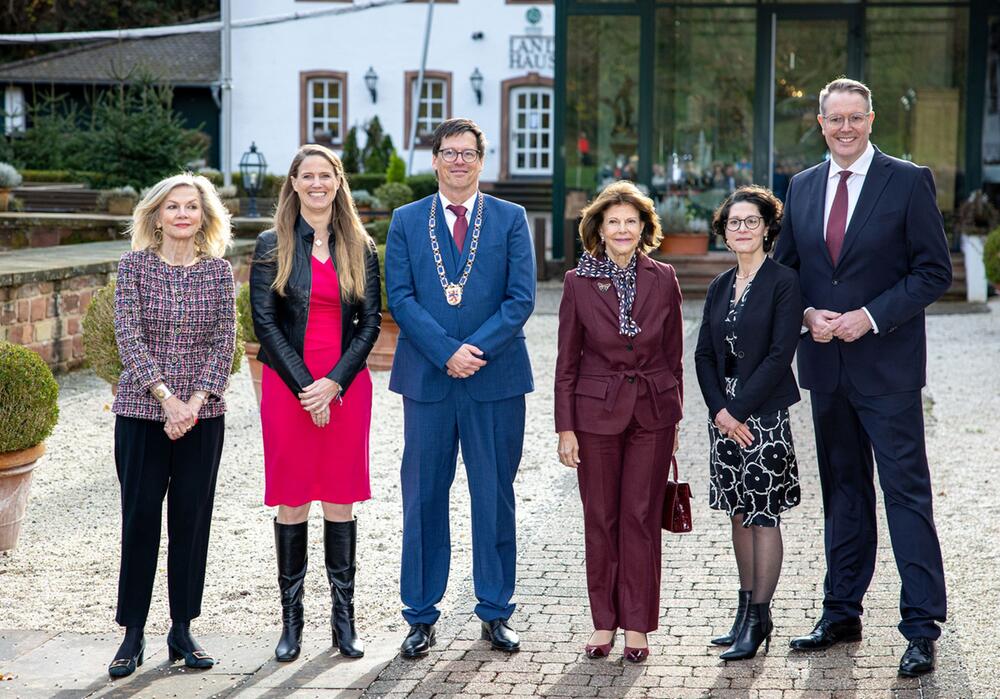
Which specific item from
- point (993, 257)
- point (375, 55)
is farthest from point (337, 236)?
point (375, 55)

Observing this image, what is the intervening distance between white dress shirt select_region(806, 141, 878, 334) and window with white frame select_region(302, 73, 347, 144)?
30.6m

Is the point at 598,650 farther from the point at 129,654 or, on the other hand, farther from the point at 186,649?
the point at 129,654

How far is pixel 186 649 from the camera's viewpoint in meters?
4.93

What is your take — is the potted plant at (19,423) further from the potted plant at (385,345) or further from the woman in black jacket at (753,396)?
the potted plant at (385,345)

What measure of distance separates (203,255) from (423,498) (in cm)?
120

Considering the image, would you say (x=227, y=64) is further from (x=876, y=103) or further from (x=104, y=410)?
(x=104, y=410)

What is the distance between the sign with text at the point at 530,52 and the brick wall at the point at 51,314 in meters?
23.6

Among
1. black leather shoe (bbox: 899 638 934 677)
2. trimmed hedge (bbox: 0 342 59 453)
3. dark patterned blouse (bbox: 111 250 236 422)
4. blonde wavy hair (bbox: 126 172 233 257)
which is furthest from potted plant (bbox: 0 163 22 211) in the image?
black leather shoe (bbox: 899 638 934 677)

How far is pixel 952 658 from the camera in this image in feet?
16.0

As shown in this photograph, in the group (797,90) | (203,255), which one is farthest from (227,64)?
(203,255)

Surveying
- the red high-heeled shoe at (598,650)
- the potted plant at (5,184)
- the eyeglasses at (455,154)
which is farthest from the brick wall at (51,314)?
the potted plant at (5,184)

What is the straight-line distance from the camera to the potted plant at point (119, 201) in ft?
56.9

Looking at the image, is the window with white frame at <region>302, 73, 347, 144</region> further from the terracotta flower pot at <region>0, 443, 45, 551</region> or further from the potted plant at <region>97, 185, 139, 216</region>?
the terracotta flower pot at <region>0, 443, 45, 551</region>

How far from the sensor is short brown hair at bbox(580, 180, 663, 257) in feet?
16.3
